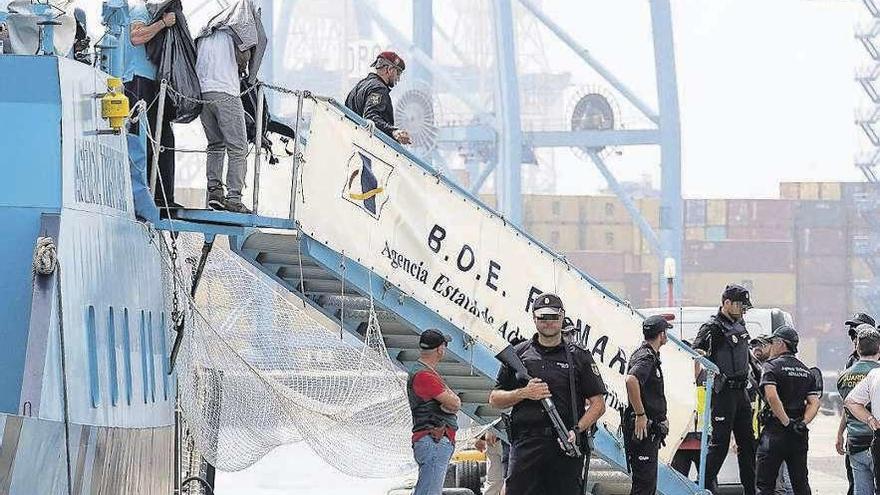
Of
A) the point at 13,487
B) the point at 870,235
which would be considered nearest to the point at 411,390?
the point at 13,487

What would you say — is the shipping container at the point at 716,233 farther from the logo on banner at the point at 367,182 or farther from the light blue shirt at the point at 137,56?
the light blue shirt at the point at 137,56

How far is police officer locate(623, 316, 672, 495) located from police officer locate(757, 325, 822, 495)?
7.15 ft

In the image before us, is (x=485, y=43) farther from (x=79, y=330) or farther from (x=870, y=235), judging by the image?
(x=79, y=330)

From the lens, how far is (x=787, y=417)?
14148 millimetres

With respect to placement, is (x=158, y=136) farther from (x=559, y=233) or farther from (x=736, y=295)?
(x=559, y=233)

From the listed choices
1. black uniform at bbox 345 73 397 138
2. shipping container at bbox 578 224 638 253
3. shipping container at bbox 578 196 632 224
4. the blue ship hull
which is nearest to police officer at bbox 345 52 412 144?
black uniform at bbox 345 73 397 138

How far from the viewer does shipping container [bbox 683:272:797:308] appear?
113 metres

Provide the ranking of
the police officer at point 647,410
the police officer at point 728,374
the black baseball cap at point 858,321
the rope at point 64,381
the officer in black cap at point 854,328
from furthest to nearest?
1. the black baseball cap at point 858,321
2. the officer in black cap at point 854,328
3. the police officer at point 728,374
4. the police officer at point 647,410
5. the rope at point 64,381

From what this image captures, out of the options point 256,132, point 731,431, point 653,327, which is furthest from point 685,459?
point 256,132

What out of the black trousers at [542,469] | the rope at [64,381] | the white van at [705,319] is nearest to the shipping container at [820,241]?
the white van at [705,319]

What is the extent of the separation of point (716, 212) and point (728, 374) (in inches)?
4171

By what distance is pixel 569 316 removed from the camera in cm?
1336

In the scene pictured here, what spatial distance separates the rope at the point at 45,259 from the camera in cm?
691

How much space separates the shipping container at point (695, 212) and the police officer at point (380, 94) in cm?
10656
